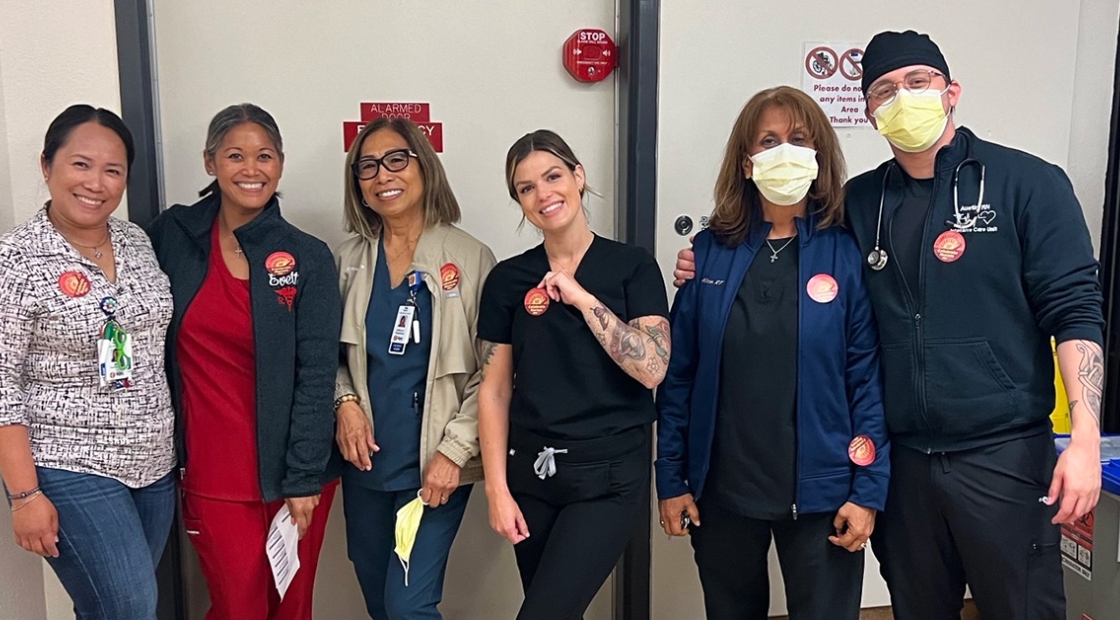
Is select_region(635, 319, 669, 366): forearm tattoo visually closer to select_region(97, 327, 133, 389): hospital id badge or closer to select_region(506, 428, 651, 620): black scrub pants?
select_region(506, 428, 651, 620): black scrub pants

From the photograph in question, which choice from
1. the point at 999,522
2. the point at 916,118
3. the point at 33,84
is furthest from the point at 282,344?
the point at 999,522

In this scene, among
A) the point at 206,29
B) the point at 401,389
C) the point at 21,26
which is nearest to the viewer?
the point at 401,389

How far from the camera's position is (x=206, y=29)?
2.36 metres

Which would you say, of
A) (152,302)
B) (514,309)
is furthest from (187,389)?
(514,309)

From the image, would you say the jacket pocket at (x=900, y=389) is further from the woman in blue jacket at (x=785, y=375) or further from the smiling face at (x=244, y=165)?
the smiling face at (x=244, y=165)

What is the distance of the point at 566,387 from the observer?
175 cm

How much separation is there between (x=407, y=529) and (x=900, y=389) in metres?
1.16

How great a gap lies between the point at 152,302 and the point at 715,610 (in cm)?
146

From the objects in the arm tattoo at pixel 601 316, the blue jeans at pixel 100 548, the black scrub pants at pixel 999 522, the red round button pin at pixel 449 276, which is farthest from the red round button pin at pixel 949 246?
the blue jeans at pixel 100 548

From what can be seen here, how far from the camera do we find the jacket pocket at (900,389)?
5.51 ft

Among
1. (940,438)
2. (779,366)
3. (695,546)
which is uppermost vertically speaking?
(779,366)

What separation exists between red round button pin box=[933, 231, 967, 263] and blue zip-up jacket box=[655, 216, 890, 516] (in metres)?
0.16

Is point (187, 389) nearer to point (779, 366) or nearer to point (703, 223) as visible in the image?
point (779, 366)

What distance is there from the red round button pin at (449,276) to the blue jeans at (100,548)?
84cm
